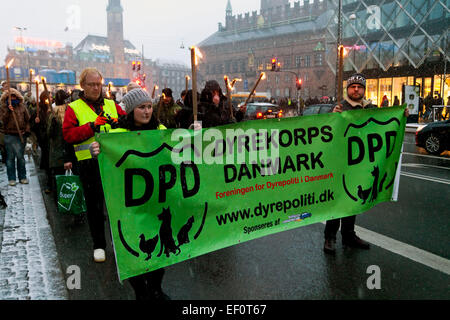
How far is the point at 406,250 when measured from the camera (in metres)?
4.41

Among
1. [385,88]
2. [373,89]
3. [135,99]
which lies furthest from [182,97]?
[373,89]

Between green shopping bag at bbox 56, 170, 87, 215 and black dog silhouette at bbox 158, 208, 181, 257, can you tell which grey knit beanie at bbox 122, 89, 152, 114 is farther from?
green shopping bag at bbox 56, 170, 87, 215

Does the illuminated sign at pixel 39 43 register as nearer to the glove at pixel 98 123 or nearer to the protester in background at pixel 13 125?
the protester in background at pixel 13 125

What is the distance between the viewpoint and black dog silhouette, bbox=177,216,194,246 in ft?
10.5

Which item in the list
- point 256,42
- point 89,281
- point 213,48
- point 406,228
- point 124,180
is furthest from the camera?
point 213,48

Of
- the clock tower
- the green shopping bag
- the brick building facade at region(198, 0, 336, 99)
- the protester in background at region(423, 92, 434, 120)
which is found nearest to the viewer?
the green shopping bag

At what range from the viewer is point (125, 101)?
3.29 m

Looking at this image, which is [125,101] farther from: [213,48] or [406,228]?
[213,48]

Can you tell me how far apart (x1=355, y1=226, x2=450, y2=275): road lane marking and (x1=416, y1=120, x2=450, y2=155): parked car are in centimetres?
864

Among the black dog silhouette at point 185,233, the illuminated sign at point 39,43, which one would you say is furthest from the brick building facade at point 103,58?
the black dog silhouette at point 185,233

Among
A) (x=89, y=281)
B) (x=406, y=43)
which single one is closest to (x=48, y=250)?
(x=89, y=281)

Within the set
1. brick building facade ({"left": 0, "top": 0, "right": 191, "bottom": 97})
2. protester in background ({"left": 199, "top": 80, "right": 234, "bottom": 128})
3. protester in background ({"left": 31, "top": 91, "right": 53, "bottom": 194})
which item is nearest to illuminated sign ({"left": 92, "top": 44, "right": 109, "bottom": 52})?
brick building facade ({"left": 0, "top": 0, "right": 191, "bottom": 97})

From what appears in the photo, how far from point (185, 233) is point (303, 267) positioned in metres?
1.46
